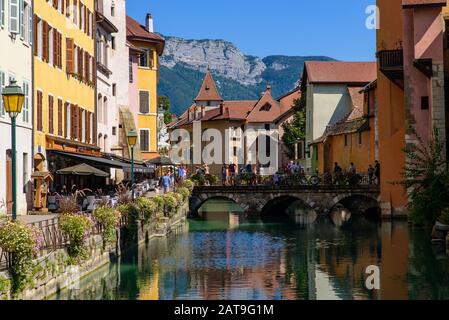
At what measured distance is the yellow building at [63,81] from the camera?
3522 cm

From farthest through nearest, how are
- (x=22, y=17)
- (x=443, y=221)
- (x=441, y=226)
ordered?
1. (x=441, y=226)
2. (x=443, y=221)
3. (x=22, y=17)

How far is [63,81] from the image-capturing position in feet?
130

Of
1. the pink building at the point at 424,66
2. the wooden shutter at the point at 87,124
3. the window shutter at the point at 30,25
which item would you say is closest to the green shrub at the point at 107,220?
the window shutter at the point at 30,25

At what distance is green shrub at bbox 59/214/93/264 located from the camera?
21875 mm

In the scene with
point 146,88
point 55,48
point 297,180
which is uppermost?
point 146,88

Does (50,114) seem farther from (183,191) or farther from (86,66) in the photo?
(183,191)

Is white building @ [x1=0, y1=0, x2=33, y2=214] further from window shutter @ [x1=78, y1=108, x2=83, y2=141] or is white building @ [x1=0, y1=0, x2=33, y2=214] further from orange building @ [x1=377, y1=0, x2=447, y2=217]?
orange building @ [x1=377, y1=0, x2=447, y2=217]

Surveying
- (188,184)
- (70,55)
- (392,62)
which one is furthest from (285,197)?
(70,55)

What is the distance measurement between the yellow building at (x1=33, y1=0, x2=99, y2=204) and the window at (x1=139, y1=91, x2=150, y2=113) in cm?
1781

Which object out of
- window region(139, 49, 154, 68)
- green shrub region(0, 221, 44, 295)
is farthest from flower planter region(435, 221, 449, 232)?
window region(139, 49, 154, 68)

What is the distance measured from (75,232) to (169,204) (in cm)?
2070

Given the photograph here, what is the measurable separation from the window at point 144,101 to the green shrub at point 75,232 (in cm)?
4346

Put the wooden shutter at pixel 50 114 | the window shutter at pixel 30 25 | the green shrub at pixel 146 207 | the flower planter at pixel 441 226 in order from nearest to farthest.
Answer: the window shutter at pixel 30 25
the flower planter at pixel 441 226
the green shrub at pixel 146 207
the wooden shutter at pixel 50 114

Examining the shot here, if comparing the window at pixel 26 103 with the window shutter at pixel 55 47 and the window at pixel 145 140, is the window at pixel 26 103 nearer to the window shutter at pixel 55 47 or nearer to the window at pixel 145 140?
the window shutter at pixel 55 47
